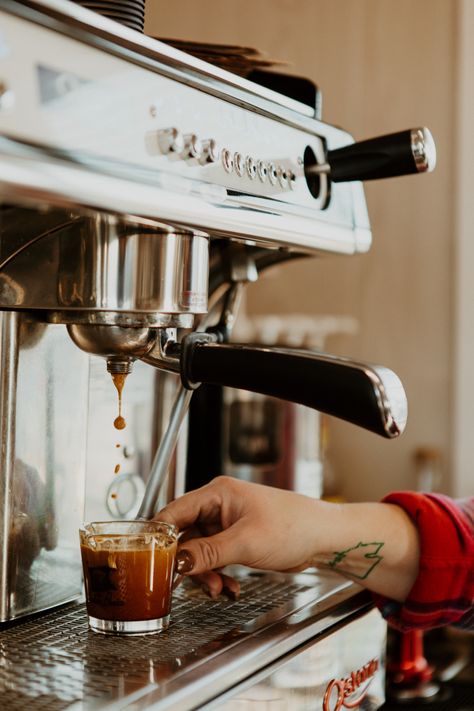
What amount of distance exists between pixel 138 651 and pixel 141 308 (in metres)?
0.20

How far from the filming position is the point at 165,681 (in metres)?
0.52

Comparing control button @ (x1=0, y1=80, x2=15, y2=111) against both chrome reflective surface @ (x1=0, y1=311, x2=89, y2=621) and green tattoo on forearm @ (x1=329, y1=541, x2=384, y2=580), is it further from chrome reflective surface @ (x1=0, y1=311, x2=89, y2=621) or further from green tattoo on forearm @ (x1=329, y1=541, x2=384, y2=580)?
green tattoo on forearm @ (x1=329, y1=541, x2=384, y2=580)

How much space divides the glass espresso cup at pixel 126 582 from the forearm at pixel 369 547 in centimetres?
16

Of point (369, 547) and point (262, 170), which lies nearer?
point (262, 170)

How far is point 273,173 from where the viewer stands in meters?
0.61

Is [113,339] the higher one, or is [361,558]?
[113,339]

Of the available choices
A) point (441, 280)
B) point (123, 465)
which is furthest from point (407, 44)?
point (123, 465)

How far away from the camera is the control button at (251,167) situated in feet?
1.89

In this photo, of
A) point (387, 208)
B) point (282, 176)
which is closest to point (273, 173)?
point (282, 176)

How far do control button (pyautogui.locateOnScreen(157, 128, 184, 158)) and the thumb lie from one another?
0.27 m

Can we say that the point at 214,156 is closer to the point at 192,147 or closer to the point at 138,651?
the point at 192,147

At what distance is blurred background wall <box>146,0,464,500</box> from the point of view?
1.66m

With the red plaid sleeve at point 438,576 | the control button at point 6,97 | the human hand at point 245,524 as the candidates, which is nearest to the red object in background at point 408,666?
the red plaid sleeve at point 438,576

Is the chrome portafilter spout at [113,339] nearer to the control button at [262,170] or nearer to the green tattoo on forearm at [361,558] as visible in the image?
the control button at [262,170]
